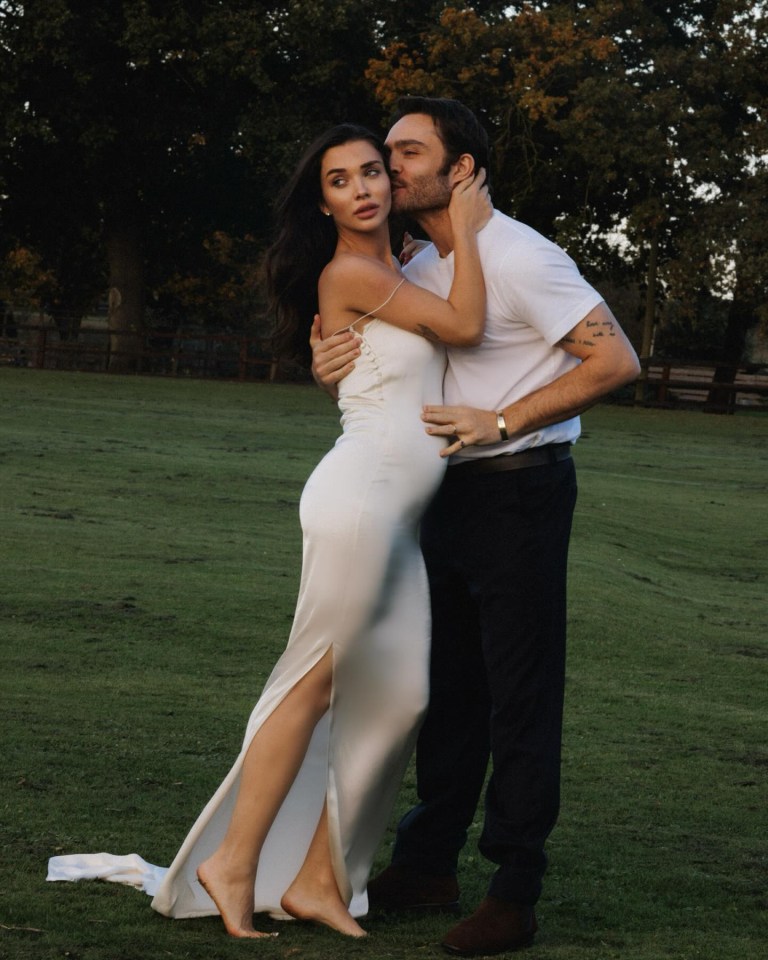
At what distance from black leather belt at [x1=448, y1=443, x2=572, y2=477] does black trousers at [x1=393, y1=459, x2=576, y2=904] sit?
0.05ft

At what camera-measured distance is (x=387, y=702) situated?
3910 mm

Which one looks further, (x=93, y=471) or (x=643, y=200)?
(x=643, y=200)

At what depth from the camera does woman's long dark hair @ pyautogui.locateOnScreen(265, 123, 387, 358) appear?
407cm

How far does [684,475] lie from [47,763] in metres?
15.9

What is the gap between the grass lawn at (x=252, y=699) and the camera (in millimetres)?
3951

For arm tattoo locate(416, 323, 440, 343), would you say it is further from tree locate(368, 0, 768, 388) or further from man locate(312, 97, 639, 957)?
tree locate(368, 0, 768, 388)

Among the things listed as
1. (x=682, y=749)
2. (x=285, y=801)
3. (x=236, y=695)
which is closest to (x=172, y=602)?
(x=236, y=695)

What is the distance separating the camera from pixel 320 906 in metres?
3.92

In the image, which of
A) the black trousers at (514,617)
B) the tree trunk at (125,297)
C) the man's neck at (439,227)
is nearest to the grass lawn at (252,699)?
the black trousers at (514,617)

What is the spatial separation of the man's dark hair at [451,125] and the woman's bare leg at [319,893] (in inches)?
67.1

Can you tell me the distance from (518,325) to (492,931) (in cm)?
147

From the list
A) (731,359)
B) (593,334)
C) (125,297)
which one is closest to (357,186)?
(593,334)

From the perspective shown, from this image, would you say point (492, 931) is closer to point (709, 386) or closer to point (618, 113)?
point (618, 113)

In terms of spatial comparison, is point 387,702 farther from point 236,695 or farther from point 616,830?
point 236,695
